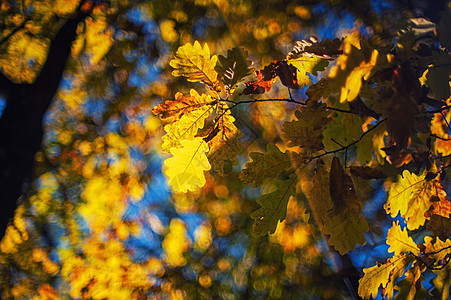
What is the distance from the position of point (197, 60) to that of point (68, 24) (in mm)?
3341

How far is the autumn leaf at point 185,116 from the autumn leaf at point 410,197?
0.43 metres

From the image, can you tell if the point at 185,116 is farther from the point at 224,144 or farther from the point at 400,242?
the point at 400,242

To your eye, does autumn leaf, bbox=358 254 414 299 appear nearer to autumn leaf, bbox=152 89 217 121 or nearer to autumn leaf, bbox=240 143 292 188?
autumn leaf, bbox=240 143 292 188

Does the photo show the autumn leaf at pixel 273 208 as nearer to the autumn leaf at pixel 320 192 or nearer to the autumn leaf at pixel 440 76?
the autumn leaf at pixel 320 192

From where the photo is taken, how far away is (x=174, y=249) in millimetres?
4148

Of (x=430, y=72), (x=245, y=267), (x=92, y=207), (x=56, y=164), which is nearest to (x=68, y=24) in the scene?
(x=56, y=164)

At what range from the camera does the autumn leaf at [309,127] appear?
46 cm

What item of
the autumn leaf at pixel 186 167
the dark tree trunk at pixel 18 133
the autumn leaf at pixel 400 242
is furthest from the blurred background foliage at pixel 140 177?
the autumn leaf at pixel 186 167

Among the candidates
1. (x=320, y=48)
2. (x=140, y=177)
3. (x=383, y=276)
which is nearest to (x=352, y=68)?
(x=320, y=48)

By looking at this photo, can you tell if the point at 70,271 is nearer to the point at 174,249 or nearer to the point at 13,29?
the point at 174,249

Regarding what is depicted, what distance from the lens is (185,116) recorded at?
537mm

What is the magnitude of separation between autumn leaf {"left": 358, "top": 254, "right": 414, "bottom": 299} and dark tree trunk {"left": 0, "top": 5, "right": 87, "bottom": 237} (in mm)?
2712

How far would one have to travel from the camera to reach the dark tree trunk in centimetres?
234

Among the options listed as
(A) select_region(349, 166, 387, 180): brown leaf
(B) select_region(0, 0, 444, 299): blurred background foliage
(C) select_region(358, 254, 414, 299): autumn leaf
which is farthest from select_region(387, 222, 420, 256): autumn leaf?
(B) select_region(0, 0, 444, 299): blurred background foliage
